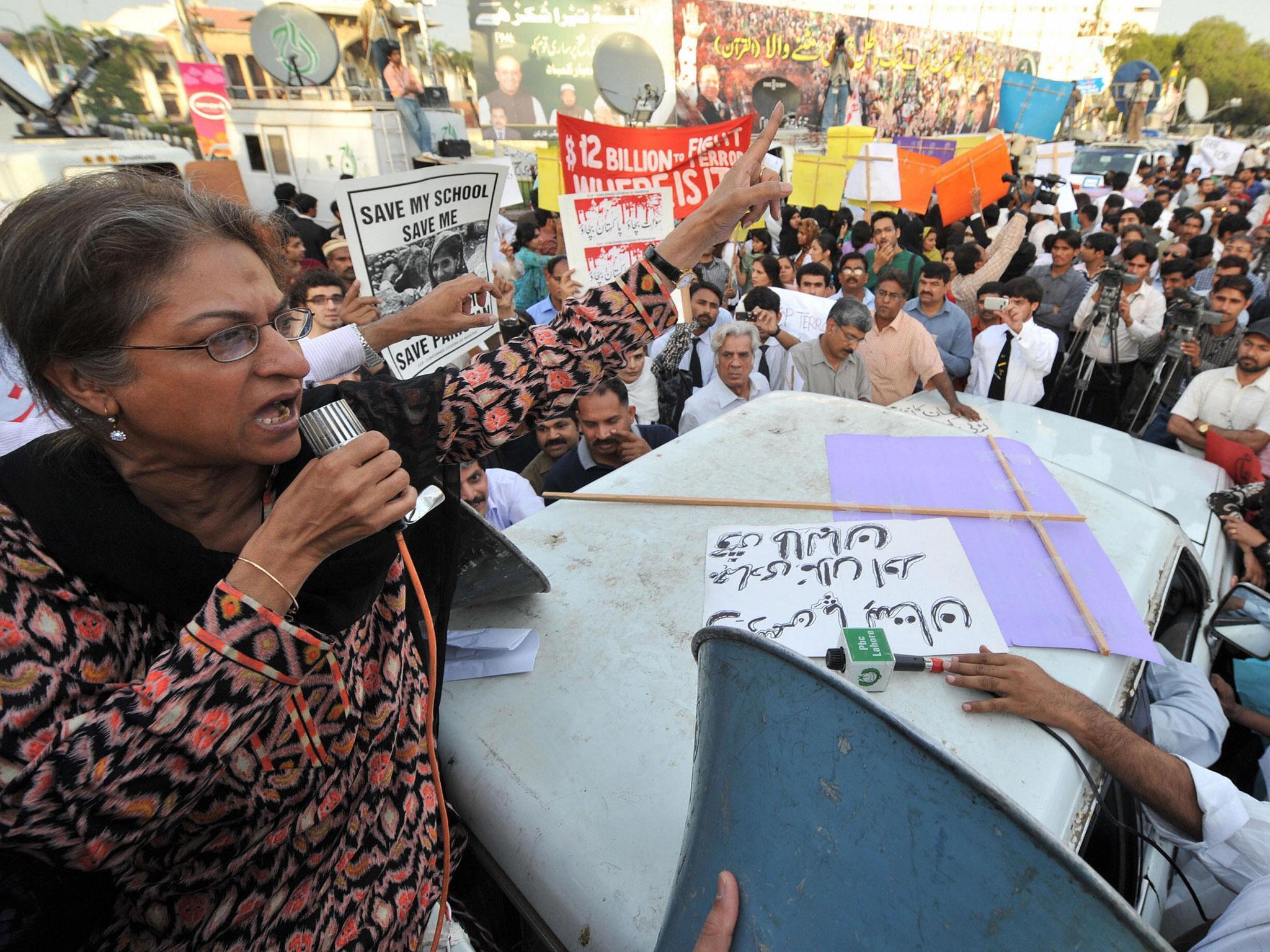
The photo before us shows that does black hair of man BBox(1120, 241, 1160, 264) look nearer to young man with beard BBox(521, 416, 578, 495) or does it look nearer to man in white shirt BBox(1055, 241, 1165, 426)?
man in white shirt BBox(1055, 241, 1165, 426)

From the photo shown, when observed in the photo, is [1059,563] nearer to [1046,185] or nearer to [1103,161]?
[1046,185]

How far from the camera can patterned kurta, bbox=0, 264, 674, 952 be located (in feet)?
2.31

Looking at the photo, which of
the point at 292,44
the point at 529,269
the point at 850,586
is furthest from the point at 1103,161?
the point at 850,586

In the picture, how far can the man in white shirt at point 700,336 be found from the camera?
16.1ft

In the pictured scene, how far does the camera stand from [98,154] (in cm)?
647

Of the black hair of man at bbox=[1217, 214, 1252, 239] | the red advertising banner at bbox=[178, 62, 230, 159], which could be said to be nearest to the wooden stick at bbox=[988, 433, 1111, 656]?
the black hair of man at bbox=[1217, 214, 1252, 239]

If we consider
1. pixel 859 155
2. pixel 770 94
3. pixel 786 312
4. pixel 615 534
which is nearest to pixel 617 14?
pixel 770 94

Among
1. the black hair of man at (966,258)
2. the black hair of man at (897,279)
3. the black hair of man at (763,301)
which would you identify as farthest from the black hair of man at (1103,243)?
the black hair of man at (763,301)

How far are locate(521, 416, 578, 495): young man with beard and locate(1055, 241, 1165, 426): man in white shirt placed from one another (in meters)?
4.61

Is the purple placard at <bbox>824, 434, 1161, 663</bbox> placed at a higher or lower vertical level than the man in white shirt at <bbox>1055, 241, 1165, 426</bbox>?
higher

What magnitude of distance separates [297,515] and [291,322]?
359mm

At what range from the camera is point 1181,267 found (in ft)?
21.3

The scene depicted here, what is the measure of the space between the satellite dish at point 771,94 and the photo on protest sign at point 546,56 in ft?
10.4

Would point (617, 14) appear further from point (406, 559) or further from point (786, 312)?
point (406, 559)
